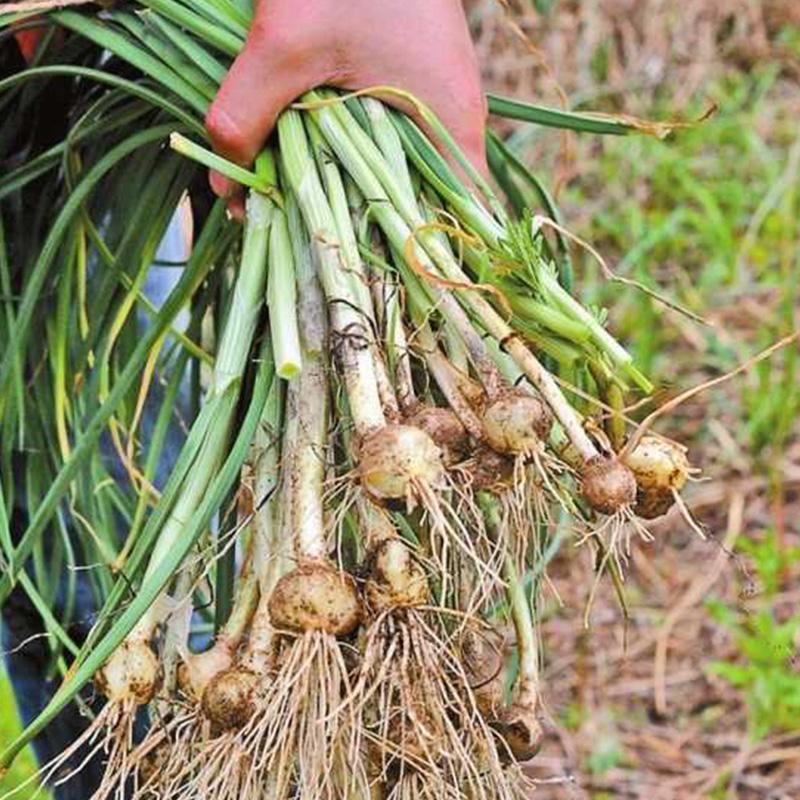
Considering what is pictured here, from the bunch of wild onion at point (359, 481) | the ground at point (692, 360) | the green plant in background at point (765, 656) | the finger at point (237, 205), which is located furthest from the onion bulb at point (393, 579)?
the green plant in background at point (765, 656)

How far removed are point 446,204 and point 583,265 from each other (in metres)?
1.76

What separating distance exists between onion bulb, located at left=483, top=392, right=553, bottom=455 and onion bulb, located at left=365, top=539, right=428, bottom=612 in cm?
7

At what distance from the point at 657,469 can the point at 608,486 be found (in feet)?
0.14

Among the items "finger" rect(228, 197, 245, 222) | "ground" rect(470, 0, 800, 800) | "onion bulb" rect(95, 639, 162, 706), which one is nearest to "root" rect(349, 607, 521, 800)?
"onion bulb" rect(95, 639, 162, 706)

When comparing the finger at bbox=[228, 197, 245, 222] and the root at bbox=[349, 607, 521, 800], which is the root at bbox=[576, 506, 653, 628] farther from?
the finger at bbox=[228, 197, 245, 222]

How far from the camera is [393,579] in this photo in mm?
811

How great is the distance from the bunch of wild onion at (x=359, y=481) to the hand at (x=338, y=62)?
0.05 ft

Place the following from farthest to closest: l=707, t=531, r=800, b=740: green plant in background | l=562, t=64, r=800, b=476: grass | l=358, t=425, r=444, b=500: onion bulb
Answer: l=562, t=64, r=800, b=476: grass
l=707, t=531, r=800, b=740: green plant in background
l=358, t=425, r=444, b=500: onion bulb

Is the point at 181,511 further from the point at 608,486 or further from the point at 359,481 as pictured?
the point at 608,486

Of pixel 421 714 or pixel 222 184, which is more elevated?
pixel 222 184

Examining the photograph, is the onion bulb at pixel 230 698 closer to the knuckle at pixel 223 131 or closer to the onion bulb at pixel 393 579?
the onion bulb at pixel 393 579

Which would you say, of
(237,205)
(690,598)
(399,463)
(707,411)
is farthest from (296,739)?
(707,411)

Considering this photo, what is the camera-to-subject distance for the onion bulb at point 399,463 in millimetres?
784

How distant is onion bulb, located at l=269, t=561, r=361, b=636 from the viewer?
80 cm
